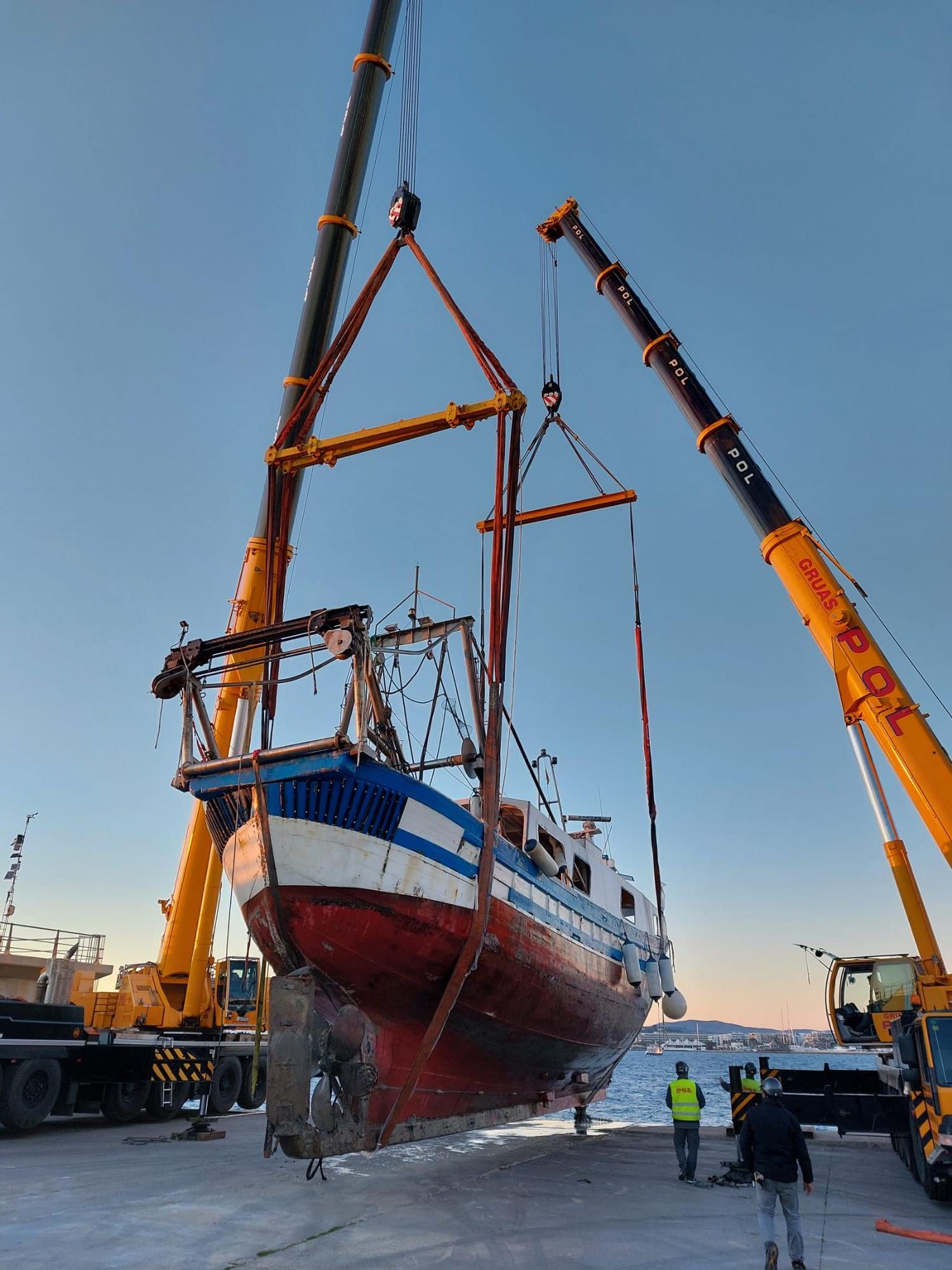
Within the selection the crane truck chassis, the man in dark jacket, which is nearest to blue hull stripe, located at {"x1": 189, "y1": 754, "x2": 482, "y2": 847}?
the man in dark jacket

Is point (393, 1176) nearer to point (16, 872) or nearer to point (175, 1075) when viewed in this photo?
point (175, 1075)

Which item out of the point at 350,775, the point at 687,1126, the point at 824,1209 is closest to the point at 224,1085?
the point at 687,1126

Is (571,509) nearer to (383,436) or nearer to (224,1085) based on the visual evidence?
(383,436)

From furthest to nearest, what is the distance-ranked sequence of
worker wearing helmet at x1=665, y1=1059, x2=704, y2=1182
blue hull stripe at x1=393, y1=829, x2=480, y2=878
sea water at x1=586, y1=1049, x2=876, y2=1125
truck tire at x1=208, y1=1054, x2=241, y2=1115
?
sea water at x1=586, y1=1049, x2=876, y2=1125
truck tire at x1=208, y1=1054, x2=241, y2=1115
worker wearing helmet at x1=665, y1=1059, x2=704, y2=1182
blue hull stripe at x1=393, y1=829, x2=480, y2=878

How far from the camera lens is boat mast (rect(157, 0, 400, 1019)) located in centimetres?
1480

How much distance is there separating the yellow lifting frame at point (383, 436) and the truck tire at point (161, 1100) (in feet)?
36.9

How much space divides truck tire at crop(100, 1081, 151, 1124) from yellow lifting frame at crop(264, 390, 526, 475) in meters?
11.2

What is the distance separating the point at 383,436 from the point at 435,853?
736cm

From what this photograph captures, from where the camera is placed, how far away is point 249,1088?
16.7 metres

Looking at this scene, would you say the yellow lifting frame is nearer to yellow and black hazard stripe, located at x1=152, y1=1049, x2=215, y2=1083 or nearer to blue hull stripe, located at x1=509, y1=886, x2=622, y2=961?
blue hull stripe, located at x1=509, y1=886, x2=622, y2=961

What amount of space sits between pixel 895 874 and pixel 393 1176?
865cm

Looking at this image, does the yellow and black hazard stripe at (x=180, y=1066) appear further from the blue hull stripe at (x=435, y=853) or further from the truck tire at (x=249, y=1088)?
the blue hull stripe at (x=435, y=853)

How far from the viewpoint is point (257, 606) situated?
1617 cm

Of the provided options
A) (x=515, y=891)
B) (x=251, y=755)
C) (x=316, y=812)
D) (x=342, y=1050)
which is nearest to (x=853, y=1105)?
(x=515, y=891)
